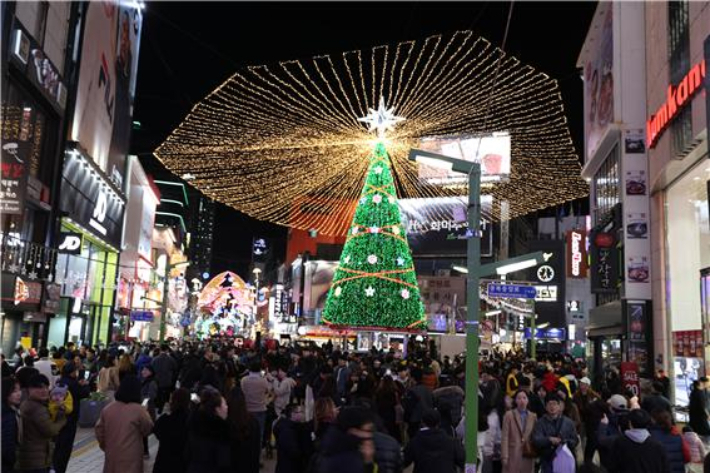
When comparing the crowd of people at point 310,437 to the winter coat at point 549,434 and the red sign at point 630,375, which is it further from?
the red sign at point 630,375

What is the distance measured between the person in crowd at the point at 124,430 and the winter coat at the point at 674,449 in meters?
5.03

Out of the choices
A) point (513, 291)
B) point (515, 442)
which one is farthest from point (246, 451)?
point (513, 291)

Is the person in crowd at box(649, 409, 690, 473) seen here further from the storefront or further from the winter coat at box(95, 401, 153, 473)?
the storefront

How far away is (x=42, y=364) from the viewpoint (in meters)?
12.8

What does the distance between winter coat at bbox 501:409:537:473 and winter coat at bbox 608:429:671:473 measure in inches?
67.5

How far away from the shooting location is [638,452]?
593cm

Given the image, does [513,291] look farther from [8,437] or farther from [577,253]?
[577,253]

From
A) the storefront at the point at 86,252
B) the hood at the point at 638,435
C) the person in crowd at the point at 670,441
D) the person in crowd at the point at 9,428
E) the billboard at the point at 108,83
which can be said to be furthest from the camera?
the billboard at the point at 108,83

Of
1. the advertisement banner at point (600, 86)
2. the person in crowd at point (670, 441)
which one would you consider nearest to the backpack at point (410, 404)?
the person in crowd at point (670, 441)

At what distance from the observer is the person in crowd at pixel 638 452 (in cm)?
587

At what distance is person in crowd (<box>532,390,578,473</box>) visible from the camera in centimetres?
730

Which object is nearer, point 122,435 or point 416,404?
point 122,435

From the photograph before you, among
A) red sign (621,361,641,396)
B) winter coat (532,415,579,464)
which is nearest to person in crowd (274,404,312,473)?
winter coat (532,415,579,464)

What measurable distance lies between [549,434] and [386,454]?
2.80 m
